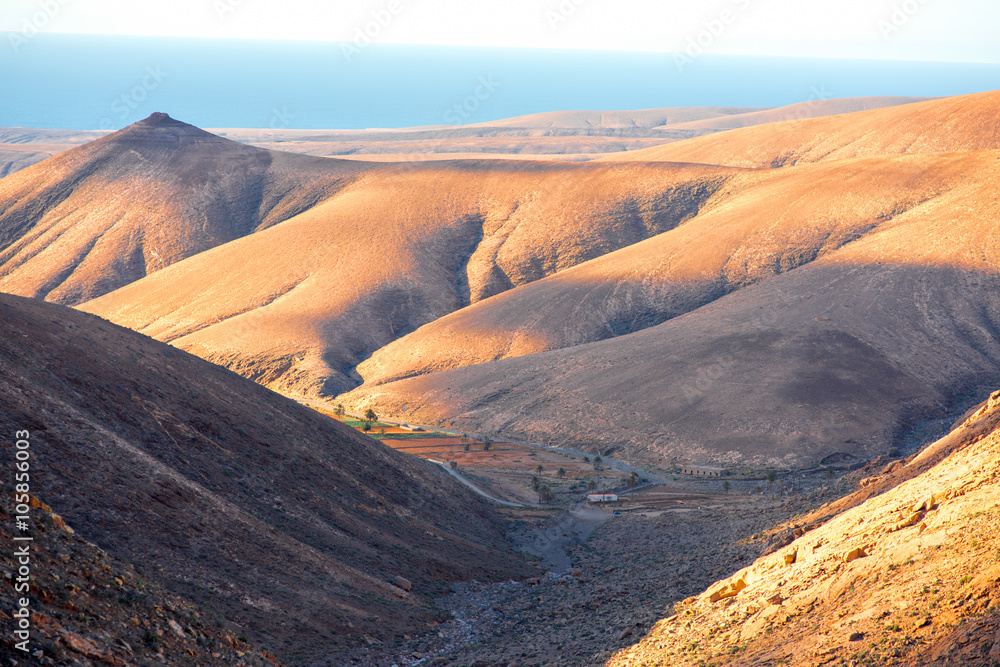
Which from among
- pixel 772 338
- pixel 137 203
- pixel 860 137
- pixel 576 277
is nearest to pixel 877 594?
pixel 772 338

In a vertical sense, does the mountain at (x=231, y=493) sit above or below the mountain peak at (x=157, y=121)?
below

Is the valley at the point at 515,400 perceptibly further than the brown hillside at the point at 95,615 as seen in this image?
Yes

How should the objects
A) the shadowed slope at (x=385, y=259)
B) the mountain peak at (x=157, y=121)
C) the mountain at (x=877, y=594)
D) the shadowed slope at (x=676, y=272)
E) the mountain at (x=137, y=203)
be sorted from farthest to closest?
the mountain peak at (x=157, y=121)
the mountain at (x=137, y=203)
the shadowed slope at (x=385, y=259)
the shadowed slope at (x=676, y=272)
the mountain at (x=877, y=594)

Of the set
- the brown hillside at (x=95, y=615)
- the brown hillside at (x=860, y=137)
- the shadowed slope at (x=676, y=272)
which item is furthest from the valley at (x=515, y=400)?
the brown hillside at (x=860, y=137)

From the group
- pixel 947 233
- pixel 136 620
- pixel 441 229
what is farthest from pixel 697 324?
pixel 136 620

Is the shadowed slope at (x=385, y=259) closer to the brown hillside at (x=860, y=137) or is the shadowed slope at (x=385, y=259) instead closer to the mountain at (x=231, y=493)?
the brown hillside at (x=860, y=137)

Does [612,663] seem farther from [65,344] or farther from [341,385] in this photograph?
[341,385]

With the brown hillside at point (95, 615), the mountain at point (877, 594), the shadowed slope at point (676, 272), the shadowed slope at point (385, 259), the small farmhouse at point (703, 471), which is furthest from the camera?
the shadowed slope at point (385, 259)
